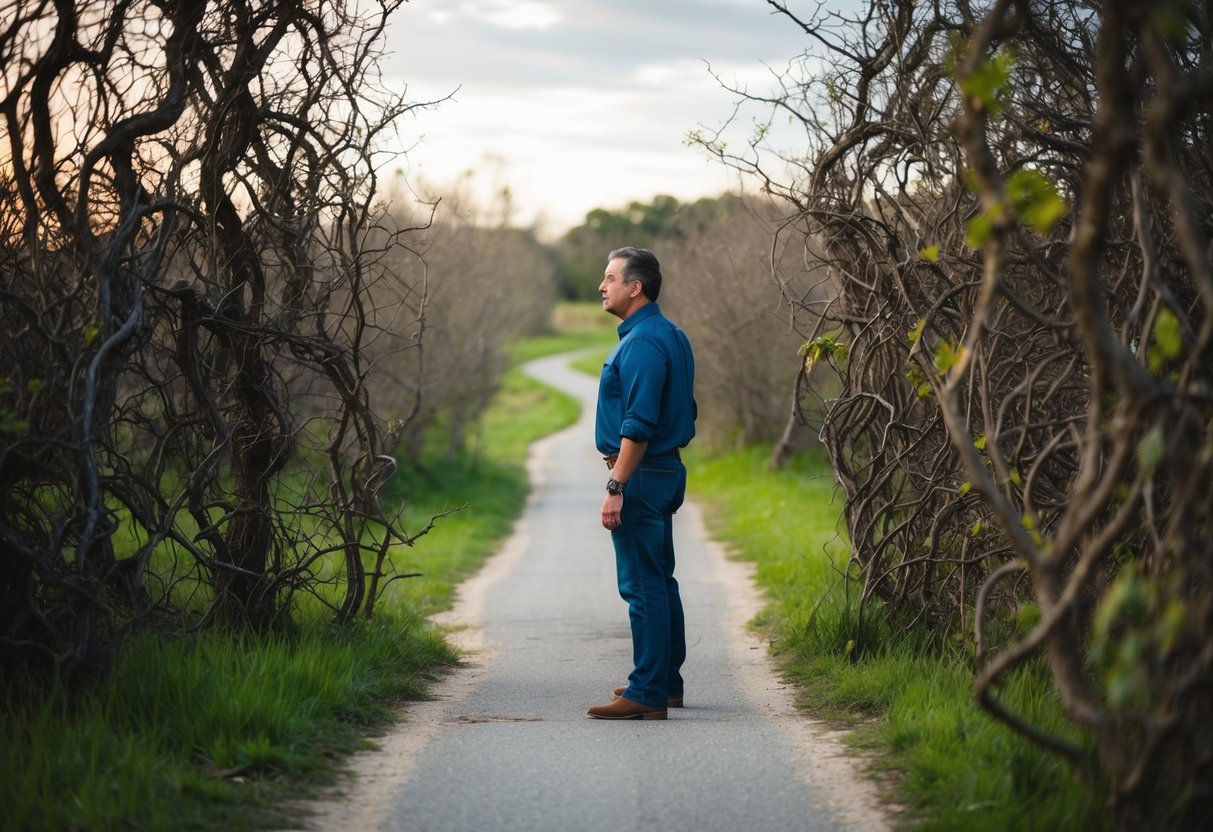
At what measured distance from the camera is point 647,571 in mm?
6387

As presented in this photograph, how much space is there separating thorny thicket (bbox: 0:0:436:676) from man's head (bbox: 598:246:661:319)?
1.12 meters

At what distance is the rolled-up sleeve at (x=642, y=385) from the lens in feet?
20.4

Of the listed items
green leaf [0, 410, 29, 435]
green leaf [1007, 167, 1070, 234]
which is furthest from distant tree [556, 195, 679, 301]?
green leaf [1007, 167, 1070, 234]

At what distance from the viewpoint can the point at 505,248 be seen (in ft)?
81.8

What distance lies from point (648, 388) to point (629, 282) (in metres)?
0.63

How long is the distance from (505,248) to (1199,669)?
22.0m

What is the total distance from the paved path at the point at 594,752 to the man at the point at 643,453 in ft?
0.92

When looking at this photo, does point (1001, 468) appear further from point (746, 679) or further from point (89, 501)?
point (89, 501)

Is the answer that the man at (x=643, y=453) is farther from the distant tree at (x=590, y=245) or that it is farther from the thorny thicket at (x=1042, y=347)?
the distant tree at (x=590, y=245)

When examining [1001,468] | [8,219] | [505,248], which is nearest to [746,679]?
[1001,468]

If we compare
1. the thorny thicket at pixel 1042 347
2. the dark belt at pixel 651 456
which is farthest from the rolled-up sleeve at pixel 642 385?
the thorny thicket at pixel 1042 347

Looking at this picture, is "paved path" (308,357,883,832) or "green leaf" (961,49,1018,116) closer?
"green leaf" (961,49,1018,116)

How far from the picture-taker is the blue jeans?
20.7 ft

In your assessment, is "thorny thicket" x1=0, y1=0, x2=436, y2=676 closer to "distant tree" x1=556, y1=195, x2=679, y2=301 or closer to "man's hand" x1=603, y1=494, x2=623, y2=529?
"man's hand" x1=603, y1=494, x2=623, y2=529
